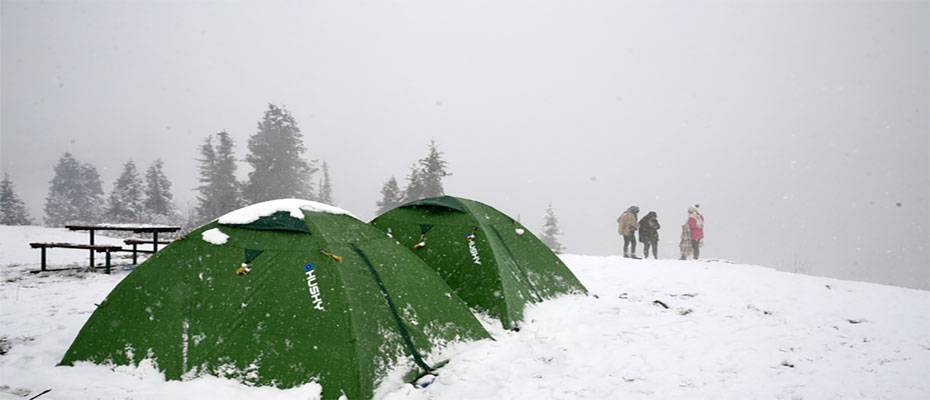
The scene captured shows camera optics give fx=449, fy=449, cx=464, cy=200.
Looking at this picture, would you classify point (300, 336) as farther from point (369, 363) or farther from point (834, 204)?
point (834, 204)

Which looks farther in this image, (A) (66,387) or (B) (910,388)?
(B) (910,388)

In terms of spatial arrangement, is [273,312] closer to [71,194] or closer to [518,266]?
[518,266]

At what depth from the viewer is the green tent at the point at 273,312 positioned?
4.54 metres

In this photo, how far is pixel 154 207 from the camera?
124ft

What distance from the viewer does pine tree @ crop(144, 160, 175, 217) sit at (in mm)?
37812

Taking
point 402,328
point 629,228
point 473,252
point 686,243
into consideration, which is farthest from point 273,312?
point 686,243

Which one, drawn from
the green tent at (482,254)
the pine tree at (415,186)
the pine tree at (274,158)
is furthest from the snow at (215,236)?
the pine tree at (274,158)

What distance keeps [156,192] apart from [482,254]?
40.7 metres

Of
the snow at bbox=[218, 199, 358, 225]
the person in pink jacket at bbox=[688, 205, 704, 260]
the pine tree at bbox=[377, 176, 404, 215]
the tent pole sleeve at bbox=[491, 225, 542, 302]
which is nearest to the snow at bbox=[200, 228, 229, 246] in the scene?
the snow at bbox=[218, 199, 358, 225]

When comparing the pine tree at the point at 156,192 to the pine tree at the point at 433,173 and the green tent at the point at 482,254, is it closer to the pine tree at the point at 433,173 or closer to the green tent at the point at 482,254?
the pine tree at the point at 433,173

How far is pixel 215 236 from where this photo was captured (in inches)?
204

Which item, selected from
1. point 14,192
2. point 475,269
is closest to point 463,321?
point 475,269

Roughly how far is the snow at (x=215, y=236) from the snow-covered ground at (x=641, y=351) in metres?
1.45

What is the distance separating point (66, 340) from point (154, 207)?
38445 mm
